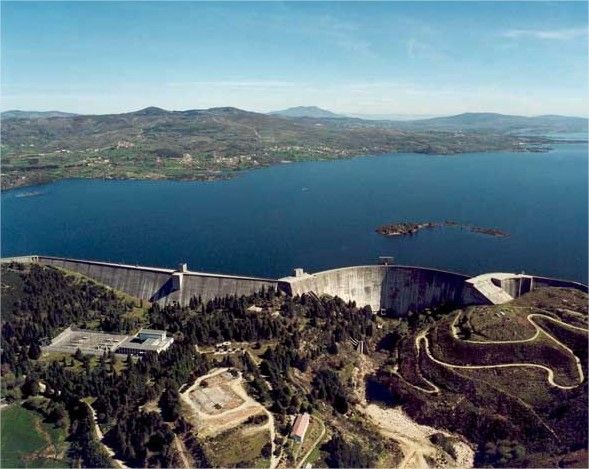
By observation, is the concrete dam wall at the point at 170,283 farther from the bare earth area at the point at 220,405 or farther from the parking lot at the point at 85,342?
the bare earth area at the point at 220,405

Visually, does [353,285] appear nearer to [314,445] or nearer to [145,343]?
[145,343]

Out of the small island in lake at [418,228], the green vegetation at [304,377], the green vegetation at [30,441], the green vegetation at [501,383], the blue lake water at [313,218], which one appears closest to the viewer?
the green vegetation at [30,441]

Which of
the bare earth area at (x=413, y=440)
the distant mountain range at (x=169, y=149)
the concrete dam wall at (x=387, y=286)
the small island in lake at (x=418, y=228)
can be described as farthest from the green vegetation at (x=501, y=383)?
the distant mountain range at (x=169, y=149)

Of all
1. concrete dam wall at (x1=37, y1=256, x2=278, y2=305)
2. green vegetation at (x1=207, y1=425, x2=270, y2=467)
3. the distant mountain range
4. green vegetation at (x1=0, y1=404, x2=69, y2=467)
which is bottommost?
green vegetation at (x1=0, y1=404, x2=69, y2=467)

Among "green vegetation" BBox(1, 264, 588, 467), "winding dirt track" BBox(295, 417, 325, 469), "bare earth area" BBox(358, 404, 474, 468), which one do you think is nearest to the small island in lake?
"green vegetation" BBox(1, 264, 588, 467)

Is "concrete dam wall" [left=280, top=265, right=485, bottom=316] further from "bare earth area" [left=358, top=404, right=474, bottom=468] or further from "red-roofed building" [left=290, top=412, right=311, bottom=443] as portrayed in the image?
"red-roofed building" [left=290, top=412, right=311, bottom=443]

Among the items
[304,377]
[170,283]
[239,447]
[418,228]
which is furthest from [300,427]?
[418,228]

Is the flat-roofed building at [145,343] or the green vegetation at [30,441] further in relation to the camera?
the flat-roofed building at [145,343]
